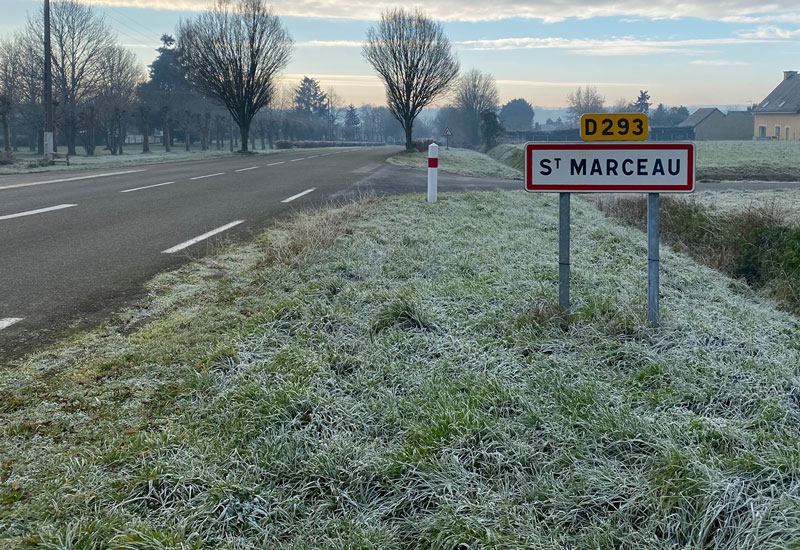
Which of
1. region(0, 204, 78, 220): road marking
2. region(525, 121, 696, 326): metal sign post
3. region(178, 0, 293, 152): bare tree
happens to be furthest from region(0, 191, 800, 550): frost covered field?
region(178, 0, 293, 152): bare tree

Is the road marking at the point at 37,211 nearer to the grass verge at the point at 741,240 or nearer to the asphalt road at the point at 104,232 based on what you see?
the asphalt road at the point at 104,232

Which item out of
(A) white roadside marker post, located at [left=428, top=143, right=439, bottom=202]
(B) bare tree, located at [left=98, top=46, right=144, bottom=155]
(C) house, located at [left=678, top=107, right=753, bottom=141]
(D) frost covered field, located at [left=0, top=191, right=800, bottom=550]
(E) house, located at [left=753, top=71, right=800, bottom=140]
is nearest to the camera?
(D) frost covered field, located at [left=0, top=191, right=800, bottom=550]

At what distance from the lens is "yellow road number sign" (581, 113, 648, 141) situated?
4246mm

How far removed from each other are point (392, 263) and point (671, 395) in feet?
10.8

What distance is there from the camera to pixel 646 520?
2252 millimetres

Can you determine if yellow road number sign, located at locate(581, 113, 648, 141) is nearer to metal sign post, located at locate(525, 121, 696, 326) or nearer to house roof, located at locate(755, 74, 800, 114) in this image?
metal sign post, located at locate(525, 121, 696, 326)

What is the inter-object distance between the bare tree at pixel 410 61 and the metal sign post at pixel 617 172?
42.8 m

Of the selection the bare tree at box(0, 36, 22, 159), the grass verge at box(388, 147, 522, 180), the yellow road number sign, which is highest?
the bare tree at box(0, 36, 22, 159)

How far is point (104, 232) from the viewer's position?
8.08 meters

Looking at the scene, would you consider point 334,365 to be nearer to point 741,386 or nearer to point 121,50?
point 741,386

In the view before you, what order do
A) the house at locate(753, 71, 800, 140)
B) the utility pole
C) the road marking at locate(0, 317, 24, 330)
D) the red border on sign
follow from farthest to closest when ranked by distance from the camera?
the house at locate(753, 71, 800, 140) < the utility pole < the road marking at locate(0, 317, 24, 330) < the red border on sign

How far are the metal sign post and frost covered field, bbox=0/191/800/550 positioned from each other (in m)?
0.37

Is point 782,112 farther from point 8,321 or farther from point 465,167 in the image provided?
point 8,321

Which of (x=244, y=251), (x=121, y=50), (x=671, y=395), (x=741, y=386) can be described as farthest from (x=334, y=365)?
(x=121, y=50)
